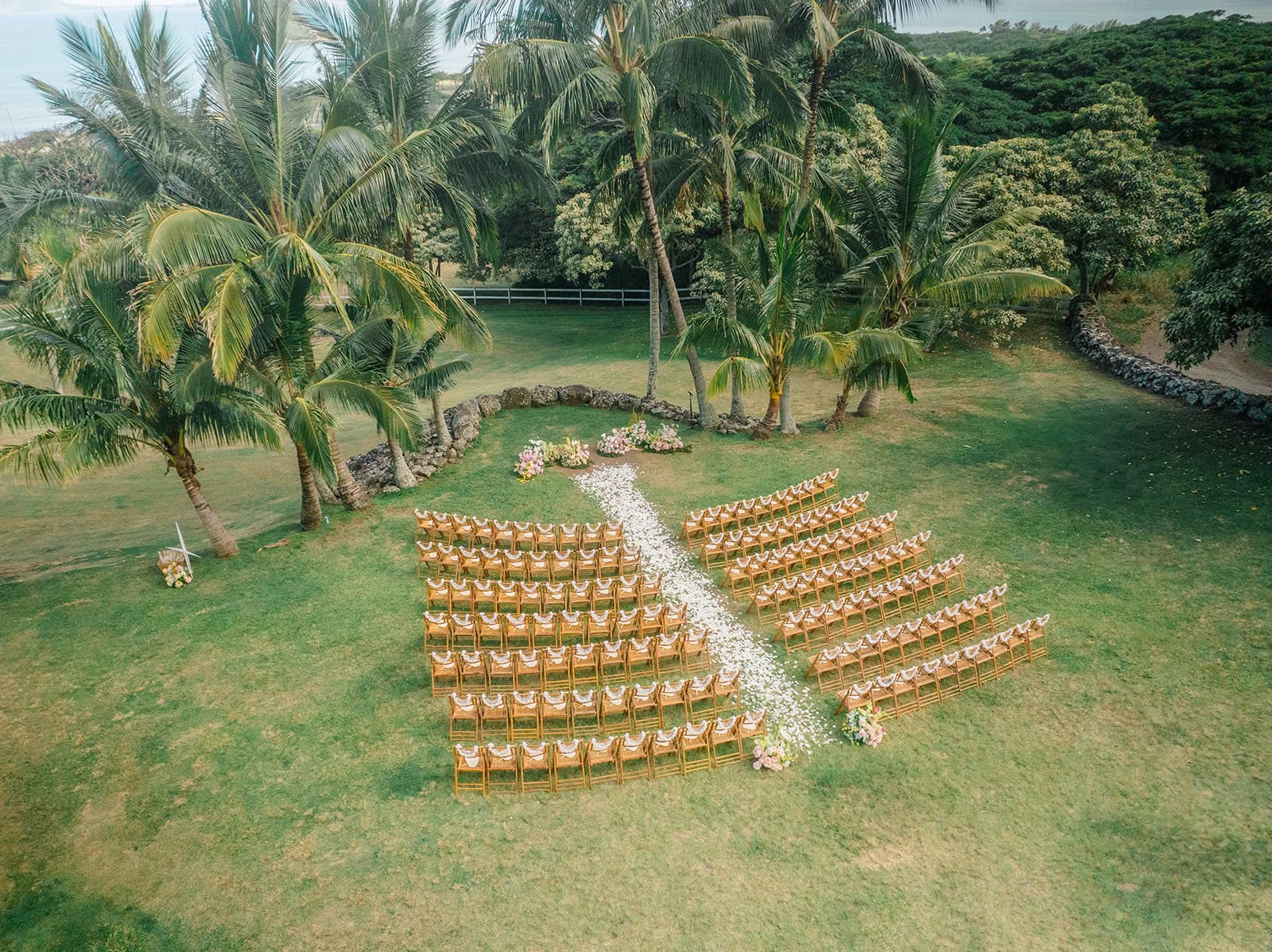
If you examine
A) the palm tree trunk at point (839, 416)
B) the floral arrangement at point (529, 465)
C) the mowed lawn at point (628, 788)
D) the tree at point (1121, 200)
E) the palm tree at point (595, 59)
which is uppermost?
→ the palm tree at point (595, 59)

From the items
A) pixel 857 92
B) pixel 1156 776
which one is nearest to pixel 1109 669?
pixel 1156 776

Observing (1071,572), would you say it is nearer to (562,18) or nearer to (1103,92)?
(562,18)

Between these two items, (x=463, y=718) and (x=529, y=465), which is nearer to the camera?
(x=463, y=718)

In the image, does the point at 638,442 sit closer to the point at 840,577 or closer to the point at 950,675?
the point at 840,577

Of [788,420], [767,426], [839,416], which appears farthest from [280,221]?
[839,416]

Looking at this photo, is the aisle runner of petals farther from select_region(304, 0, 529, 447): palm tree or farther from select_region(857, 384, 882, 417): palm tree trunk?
select_region(857, 384, 882, 417): palm tree trunk

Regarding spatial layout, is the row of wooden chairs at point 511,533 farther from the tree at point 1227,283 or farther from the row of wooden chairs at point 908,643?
the tree at point 1227,283

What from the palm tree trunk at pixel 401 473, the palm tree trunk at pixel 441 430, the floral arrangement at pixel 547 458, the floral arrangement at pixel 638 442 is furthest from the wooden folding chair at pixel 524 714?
the palm tree trunk at pixel 441 430
